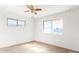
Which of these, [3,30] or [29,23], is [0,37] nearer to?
[3,30]

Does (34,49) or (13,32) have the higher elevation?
(13,32)

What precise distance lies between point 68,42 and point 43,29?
488 millimetres

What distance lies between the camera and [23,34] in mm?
1452

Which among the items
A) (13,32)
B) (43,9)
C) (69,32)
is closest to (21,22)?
(13,32)

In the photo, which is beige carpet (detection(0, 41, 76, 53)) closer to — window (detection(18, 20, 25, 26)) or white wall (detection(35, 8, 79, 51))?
white wall (detection(35, 8, 79, 51))

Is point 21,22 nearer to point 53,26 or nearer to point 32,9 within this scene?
point 32,9

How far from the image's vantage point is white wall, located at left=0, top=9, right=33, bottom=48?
1.24 meters

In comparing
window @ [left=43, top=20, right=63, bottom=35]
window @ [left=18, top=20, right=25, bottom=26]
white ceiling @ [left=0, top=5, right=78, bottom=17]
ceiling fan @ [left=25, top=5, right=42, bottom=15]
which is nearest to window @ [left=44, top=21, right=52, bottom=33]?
window @ [left=43, top=20, right=63, bottom=35]

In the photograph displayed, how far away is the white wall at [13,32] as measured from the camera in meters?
1.24

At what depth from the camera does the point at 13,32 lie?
135cm

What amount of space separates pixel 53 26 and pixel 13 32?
0.69m

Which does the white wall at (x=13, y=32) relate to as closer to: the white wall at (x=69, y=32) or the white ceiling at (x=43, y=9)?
the white ceiling at (x=43, y=9)

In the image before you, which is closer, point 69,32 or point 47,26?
point 69,32
